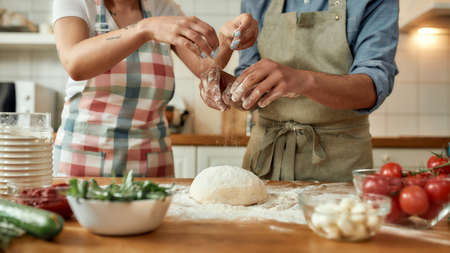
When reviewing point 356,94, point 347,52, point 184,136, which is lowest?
point 184,136

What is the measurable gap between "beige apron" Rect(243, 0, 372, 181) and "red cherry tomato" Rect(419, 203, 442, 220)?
536mm

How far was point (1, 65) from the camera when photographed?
8.63 feet

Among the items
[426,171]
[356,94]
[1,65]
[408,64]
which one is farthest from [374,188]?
[1,65]

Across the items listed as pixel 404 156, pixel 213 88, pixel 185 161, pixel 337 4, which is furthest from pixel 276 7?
pixel 404 156

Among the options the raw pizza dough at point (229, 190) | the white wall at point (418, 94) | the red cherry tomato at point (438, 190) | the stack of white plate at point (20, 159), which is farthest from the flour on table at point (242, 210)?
the white wall at point (418, 94)

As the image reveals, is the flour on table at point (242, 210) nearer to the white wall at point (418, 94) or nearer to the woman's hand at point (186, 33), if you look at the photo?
the woman's hand at point (186, 33)

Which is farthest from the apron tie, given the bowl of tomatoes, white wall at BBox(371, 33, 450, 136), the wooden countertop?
white wall at BBox(371, 33, 450, 136)

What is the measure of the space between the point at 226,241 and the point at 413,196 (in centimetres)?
32

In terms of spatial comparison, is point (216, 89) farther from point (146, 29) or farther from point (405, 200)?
point (405, 200)

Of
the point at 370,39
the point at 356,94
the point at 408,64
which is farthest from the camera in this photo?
the point at 408,64

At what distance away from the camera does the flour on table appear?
0.77m

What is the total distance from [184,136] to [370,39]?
1.16 metres

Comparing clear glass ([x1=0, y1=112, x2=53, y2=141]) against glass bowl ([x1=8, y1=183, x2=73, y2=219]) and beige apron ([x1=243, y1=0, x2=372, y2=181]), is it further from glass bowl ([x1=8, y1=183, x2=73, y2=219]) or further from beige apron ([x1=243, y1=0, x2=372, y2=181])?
beige apron ([x1=243, y1=0, x2=372, y2=181])

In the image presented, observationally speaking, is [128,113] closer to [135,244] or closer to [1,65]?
[135,244]
